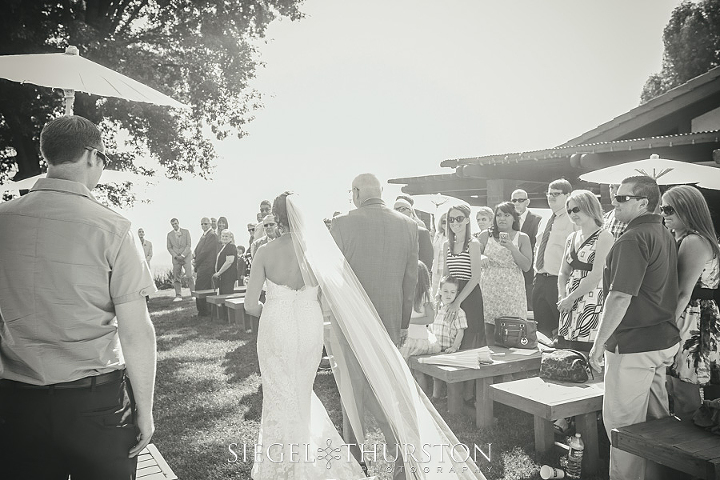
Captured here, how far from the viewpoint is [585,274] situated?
443 centimetres

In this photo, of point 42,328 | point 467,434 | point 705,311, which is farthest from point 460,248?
point 42,328

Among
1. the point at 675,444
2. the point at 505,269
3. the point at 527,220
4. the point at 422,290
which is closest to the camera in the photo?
the point at 675,444

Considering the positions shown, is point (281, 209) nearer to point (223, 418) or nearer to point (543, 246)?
point (223, 418)

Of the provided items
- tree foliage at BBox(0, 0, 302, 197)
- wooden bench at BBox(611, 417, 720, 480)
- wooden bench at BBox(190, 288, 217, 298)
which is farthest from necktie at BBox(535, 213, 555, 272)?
tree foliage at BBox(0, 0, 302, 197)

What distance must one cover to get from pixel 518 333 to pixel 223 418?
314cm

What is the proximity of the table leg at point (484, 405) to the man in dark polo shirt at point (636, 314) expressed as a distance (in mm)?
1449

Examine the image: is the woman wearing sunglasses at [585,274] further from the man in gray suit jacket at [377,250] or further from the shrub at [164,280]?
the shrub at [164,280]

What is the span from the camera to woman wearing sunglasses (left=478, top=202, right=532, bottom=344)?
5691 millimetres

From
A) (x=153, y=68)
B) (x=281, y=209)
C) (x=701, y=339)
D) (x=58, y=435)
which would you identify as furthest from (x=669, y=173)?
(x=153, y=68)

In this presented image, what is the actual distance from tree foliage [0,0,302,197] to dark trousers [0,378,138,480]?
1191 centimetres

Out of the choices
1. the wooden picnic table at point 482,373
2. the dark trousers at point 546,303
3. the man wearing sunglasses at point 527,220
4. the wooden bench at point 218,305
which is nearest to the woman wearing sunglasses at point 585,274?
the wooden picnic table at point 482,373

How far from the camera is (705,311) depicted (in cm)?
363

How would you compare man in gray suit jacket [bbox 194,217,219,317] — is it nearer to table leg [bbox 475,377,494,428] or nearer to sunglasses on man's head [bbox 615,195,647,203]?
table leg [bbox 475,377,494,428]

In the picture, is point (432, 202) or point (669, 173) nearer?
point (669, 173)
